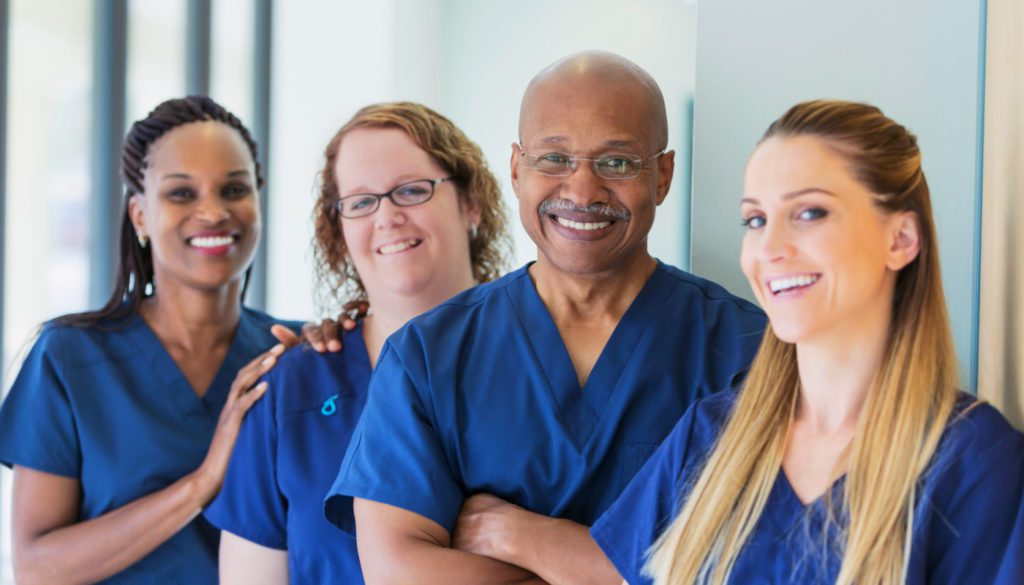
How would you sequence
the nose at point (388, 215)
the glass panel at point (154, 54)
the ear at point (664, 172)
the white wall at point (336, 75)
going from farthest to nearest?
the white wall at point (336, 75)
the glass panel at point (154, 54)
the nose at point (388, 215)
the ear at point (664, 172)

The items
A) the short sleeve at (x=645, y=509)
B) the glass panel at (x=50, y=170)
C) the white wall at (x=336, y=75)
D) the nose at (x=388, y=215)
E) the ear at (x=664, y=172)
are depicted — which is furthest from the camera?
the white wall at (x=336, y=75)

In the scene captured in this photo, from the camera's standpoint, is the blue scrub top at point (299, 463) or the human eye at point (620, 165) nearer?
the human eye at point (620, 165)

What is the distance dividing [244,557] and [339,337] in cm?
40

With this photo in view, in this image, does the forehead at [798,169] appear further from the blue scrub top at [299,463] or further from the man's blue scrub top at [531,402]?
the blue scrub top at [299,463]

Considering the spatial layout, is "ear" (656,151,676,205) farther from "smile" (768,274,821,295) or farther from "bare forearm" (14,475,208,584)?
"bare forearm" (14,475,208,584)

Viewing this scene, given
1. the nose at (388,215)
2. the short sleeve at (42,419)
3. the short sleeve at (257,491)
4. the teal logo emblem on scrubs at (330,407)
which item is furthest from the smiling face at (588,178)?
the short sleeve at (42,419)

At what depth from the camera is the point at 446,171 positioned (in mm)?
1923

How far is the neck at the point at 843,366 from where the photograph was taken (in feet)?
3.83

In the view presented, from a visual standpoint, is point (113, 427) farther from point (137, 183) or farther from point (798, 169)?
point (798, 169)

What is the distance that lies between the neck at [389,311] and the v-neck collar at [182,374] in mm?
400

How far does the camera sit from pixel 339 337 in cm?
191

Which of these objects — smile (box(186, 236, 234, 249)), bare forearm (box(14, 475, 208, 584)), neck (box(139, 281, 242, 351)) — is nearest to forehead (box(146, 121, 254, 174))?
smile (box(186, 236, 234, 249))

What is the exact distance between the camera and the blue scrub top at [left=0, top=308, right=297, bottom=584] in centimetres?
204

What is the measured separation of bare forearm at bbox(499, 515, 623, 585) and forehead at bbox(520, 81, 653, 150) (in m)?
0.50
